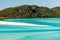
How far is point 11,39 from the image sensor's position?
360 inches

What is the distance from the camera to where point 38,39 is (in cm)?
938

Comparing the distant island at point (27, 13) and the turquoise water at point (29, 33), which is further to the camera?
the distant island at point (27, 13)

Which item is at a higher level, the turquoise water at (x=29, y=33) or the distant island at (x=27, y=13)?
the distant island at (x=27, y=13)

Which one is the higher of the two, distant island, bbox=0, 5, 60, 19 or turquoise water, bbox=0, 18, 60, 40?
distant island, bbox=0, 5, 60, 19

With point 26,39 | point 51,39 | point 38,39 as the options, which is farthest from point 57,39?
point 26,39

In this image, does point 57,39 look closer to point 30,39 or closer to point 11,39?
A: point 30,39

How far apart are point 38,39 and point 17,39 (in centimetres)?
120

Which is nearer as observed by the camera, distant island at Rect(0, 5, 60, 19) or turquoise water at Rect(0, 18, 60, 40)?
turquoise water at Rect(0, 18, 60, 40)

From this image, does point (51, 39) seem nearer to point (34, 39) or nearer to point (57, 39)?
point (57, 39)

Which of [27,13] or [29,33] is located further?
[27,13]

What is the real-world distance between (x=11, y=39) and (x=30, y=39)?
1129 mm

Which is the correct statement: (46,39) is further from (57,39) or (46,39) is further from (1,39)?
(1,39)

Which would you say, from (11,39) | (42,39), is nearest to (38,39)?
(42,39)

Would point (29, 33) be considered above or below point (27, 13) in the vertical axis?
below
